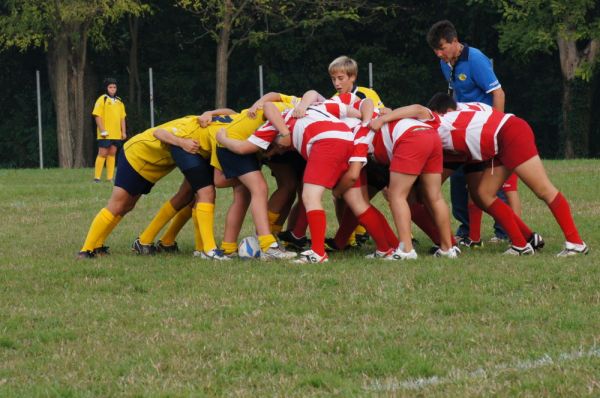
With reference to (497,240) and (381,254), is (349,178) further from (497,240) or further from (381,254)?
(497,240)

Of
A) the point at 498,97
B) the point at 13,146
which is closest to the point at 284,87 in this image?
the point at 13,146

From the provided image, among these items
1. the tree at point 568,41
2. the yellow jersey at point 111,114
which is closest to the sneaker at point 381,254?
the yellow jersey at point 111,114

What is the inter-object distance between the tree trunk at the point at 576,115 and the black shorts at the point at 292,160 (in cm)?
2337

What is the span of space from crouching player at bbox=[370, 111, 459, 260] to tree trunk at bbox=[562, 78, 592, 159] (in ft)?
78.8

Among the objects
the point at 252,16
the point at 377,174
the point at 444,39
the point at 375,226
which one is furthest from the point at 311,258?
the point at 252,16

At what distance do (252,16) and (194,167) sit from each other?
2496 centimetres

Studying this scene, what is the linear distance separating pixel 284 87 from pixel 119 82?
5.34m

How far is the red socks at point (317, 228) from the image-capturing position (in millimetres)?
9633

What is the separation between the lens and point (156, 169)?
417 inches

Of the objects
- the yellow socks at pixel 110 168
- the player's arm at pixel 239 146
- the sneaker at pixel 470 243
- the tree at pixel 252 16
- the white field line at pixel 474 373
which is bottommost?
the yellow socks at pixel 110 168

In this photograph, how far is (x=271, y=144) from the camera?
32.9ft

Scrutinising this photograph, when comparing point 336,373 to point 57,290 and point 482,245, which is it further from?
point 482,245

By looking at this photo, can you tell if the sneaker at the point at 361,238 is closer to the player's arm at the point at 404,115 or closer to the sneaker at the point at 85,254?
the player's arm at the point at 404,115

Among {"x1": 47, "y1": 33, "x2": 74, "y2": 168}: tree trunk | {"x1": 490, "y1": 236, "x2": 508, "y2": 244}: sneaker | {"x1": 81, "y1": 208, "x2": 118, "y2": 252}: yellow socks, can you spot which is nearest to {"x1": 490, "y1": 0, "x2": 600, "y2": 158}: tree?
{"x1": 47, "y1": 33, "x2": 74, "y2": 168}: tree trunk
